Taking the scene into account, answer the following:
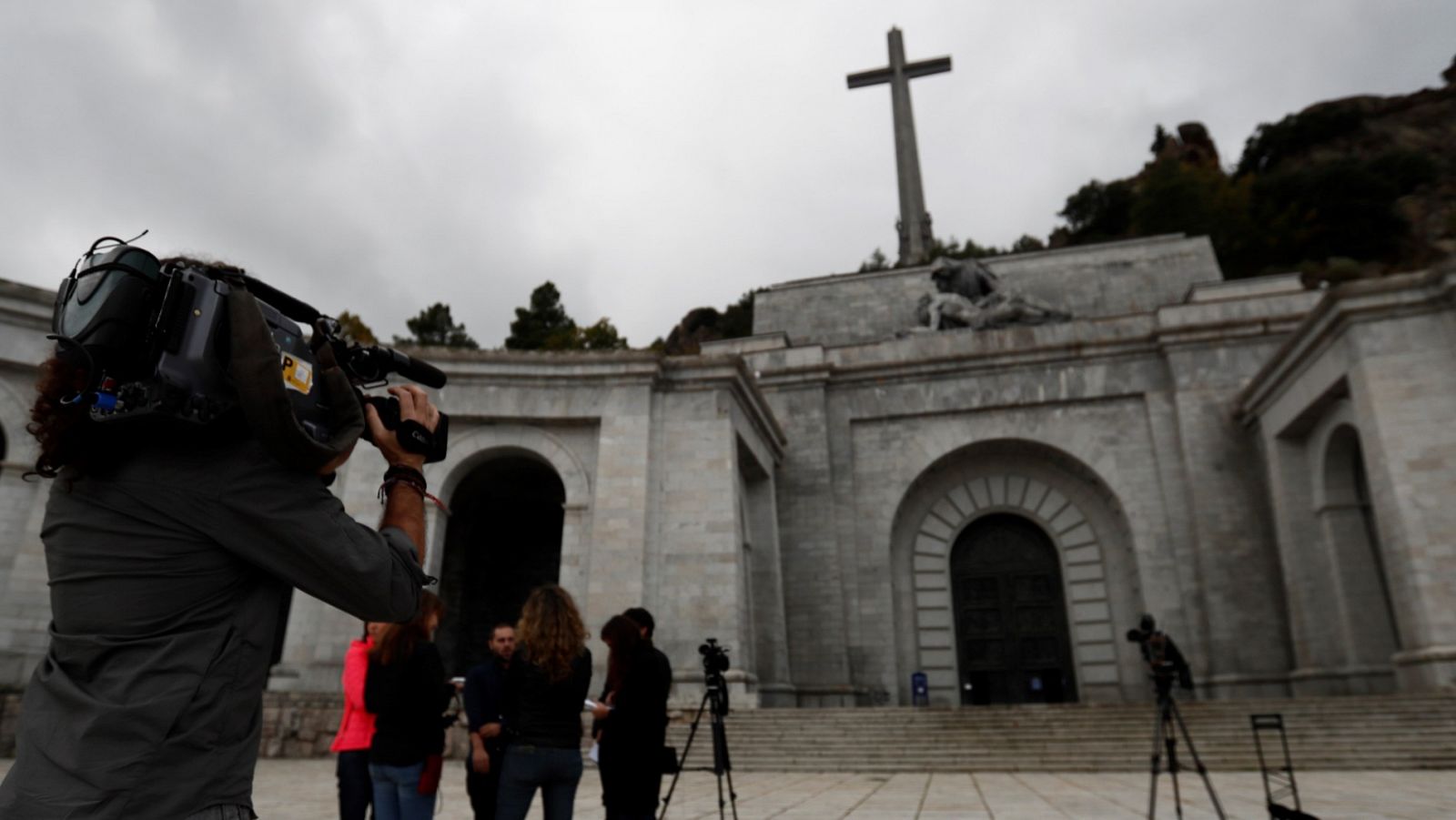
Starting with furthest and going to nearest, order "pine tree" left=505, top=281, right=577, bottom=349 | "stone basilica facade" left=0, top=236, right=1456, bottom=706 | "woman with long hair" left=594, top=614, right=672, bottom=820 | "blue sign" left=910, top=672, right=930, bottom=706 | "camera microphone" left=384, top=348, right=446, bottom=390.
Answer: "pine tree" left=505, top=281, right=577, bottom=349, "blue sign" left=910, top=672, right=930, bottom=706, "stone basilica facade" left=0, top=236, right=1456, bottom=706, "woman with long hair" left=594, top=614, right=672, bottom=820, "camera microphone" left=384, top=348, right=446, bottom=390

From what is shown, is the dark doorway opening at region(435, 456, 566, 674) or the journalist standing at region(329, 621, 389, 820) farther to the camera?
the dark doorway opening at region(435, 456, 566, 674)

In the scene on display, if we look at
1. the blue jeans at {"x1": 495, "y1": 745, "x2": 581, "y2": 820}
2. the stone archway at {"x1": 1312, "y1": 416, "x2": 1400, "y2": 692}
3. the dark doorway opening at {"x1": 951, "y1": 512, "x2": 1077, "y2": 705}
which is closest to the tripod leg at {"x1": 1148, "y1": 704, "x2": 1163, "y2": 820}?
the blue jeans at {"x1": 495, "y1": 745, "x2": 581, "y2": 820}

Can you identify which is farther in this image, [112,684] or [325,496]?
[325,496]

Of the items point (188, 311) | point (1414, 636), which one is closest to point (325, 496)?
point (188, 311)

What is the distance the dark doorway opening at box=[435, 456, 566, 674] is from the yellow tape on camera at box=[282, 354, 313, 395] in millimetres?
16857

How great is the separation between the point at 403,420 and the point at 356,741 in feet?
13.5

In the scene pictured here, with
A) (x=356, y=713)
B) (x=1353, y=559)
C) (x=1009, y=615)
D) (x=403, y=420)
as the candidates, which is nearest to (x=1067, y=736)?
(x=1353, y=559)

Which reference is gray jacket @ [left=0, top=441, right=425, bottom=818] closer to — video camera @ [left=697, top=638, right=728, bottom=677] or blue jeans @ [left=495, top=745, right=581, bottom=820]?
blue jeans @ [left=495, top=745, right=581, bottom=820]

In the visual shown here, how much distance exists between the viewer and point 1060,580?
20953 mm

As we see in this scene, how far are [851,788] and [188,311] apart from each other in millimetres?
9809

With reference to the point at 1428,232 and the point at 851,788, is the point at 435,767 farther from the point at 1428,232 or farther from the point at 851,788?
the point at 1428,232

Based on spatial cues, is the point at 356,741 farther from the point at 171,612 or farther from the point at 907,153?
the point at 907,153

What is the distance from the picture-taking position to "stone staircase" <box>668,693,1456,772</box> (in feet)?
38.7

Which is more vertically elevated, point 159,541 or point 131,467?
point 131,467
